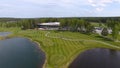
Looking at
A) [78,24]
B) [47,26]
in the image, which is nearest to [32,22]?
[47,26]

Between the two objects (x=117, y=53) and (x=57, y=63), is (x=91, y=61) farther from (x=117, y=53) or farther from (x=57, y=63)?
(x=117, y=53)

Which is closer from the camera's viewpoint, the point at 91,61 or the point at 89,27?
the point at 91,61

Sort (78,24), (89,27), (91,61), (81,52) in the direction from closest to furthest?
(91,61), (81,52), (89,27), (78,24)

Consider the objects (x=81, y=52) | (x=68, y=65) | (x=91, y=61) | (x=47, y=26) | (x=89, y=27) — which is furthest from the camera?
(x=47, y=26)

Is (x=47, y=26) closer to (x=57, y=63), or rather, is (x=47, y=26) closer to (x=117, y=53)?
(x=117, y=53)

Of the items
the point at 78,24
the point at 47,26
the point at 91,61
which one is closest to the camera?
the point at 91,61

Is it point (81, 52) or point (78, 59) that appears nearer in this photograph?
point (78, 59)

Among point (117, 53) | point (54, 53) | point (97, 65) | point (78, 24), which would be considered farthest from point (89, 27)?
point (97, 65)
